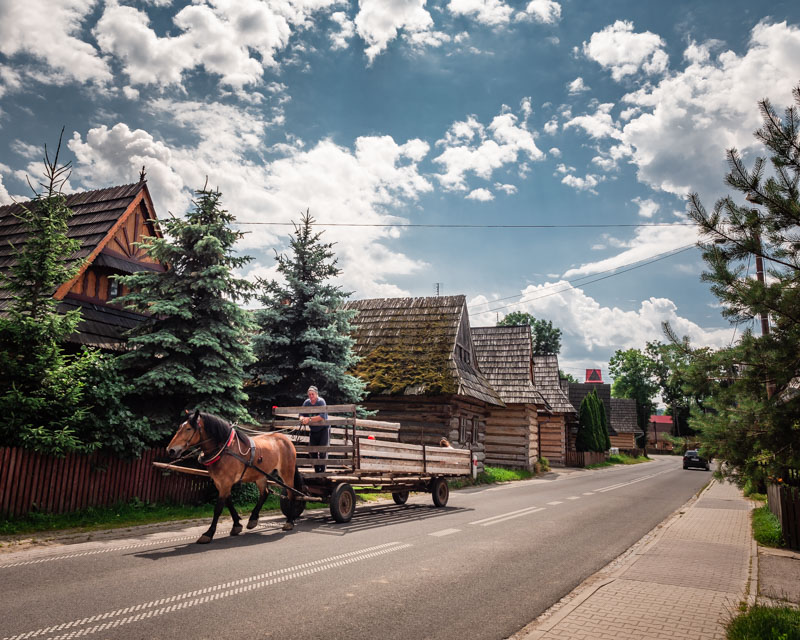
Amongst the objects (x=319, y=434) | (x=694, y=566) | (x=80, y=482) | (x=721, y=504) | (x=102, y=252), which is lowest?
(x=721, y=504)

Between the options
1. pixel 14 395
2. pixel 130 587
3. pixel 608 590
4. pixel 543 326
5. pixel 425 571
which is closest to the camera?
pixel 130 587

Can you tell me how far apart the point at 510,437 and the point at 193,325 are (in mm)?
20390

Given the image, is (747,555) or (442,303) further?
(442,303)

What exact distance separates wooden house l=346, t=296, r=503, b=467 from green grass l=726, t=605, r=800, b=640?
47.2 feet

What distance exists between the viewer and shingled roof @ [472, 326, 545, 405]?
97.2ft

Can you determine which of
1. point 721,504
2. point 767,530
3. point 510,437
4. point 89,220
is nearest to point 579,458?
point 510,437

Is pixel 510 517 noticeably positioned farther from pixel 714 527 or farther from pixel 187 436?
pixel 187 436

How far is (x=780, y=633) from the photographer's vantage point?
4.93 metres

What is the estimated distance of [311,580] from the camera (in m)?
6.46

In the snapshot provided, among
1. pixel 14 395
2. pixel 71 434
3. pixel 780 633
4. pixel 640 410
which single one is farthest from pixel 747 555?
pixel 640 410

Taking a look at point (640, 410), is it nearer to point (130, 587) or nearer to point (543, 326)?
point (543, 326)

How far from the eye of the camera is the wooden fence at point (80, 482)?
912cm

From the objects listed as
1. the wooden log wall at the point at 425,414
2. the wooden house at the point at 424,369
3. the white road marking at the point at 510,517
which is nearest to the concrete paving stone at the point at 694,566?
the white road marking at the point at 510,517

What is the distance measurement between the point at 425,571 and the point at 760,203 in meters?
5.91
